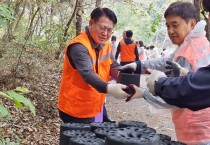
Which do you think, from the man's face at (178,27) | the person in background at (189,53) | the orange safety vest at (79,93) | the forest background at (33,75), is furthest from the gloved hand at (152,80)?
the orange safety vest at (79,93)

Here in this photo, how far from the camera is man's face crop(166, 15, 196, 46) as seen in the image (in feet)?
7.60

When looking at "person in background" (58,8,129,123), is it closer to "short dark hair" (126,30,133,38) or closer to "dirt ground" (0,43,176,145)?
"dirt ground" (0,43,176,145)

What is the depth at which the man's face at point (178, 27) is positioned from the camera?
91.2 inches

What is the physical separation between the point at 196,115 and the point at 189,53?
378mm

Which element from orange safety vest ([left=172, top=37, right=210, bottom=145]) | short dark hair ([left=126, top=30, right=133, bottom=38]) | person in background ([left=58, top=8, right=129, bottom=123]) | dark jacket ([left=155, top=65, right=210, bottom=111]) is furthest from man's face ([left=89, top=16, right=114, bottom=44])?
short dark hair ([left=126, top=30, right=133, bottom=38])

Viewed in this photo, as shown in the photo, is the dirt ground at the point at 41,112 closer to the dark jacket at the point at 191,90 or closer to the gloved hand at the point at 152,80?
the gloved hand at the point at 152,80

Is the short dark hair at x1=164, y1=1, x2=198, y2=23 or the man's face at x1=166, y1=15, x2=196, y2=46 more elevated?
the short dark hair at x1=164, y1=1, x2=198, y2=23

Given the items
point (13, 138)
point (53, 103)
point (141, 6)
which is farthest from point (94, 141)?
point (141, 6)

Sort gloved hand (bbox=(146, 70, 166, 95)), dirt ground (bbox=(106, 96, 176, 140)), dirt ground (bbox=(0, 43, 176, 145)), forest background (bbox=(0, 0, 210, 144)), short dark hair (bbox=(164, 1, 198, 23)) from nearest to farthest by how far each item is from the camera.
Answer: gloved hand (bbox=(146, 70, 166, 95))
short dark hair (bbox=(164, 1, 198, 23))
forest background (bbox=(0, 0, 210, 144))
dirt ground (bbox=(0, 43, 176, 145))
dirt ground (bbox=(106, 96, 176, 140))

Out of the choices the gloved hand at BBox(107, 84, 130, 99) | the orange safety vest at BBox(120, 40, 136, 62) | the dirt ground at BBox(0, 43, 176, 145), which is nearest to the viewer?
the gloved hand at BBox(107, 84, 130, 99)

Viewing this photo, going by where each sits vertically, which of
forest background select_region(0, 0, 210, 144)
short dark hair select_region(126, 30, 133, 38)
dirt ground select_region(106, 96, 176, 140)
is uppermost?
short dark hair select_region(126, 30, 133, 38)

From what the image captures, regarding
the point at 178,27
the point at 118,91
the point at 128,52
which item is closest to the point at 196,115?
the point at 118,91

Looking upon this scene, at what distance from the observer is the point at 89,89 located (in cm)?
294

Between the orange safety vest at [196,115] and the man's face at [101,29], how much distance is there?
0.93m
